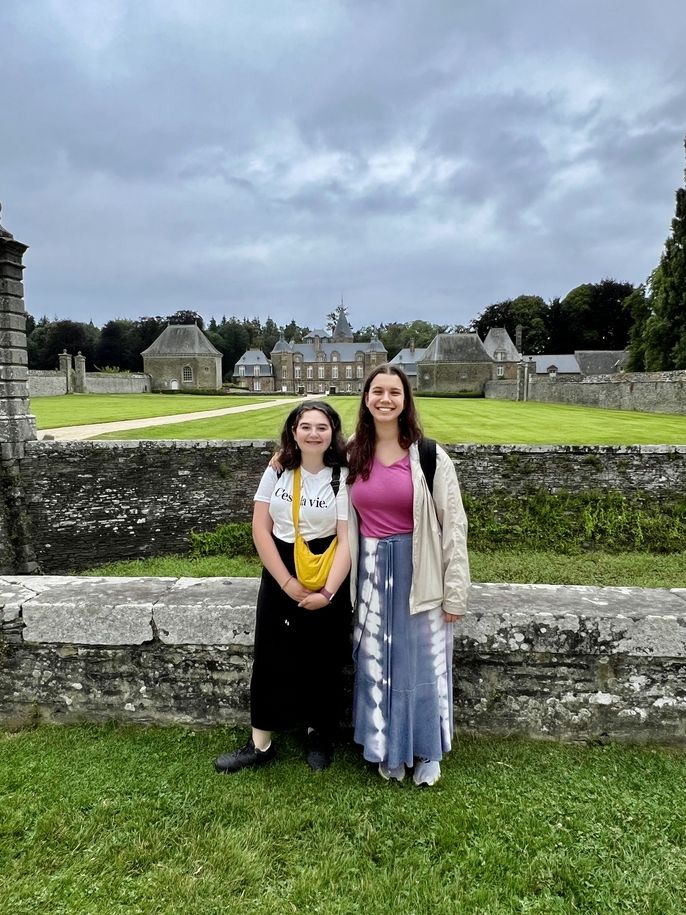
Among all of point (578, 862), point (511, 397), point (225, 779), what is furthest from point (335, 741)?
point (511, 397)

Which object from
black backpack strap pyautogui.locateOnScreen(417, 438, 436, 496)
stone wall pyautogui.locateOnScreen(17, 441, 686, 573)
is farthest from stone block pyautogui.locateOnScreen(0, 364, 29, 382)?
black backpack strap pyautogui.locateOnScreen(417, 438, 436, 496)

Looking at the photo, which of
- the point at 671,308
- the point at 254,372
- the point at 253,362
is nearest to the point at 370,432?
the point at 671,308

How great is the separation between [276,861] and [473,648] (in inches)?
47.2

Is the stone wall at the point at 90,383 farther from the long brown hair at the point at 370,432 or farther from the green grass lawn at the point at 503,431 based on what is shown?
the long brown hair at the point at 370,432

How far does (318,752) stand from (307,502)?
1166mm

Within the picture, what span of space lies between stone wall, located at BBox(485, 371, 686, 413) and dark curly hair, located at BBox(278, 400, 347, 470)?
1045 inches

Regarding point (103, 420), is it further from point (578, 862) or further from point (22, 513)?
point (578, 862)

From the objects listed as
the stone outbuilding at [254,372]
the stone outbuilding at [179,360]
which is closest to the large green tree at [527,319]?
the stone outbuilding at [254,372]

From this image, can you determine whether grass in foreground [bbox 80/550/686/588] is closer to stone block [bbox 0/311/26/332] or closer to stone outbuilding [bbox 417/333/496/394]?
stone block [bbox 0/311/26/332]

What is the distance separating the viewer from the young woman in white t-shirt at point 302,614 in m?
2.46

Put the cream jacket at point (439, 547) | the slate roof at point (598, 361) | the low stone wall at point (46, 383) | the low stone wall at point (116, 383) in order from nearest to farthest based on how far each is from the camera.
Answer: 1. the cream jacket at point (439, 547)
2. the low stone wall at point (46, 383)
3. the low stone wall at point (116, 383)
4. the slate roof at point (598, 361)

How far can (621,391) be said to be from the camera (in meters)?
28.4

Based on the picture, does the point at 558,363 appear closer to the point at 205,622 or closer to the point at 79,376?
the point at 79,376

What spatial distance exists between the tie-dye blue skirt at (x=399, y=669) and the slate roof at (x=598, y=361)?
56.3 metres
